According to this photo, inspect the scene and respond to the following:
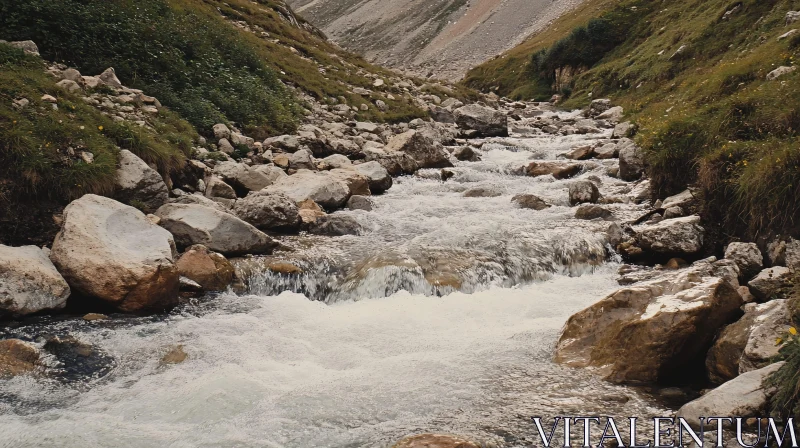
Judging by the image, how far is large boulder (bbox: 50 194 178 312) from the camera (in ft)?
28.1

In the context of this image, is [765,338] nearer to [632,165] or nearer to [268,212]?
[268,212]

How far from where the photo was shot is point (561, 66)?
173ft

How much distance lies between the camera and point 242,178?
14742 millimetres

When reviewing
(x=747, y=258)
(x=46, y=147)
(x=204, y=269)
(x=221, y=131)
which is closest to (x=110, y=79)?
(x=221, y=131)

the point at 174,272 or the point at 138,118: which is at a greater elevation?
the point at 138,118

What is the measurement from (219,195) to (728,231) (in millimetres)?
10588

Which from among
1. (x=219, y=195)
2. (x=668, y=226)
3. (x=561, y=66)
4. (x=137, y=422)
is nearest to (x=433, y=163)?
(x=219, y=195)

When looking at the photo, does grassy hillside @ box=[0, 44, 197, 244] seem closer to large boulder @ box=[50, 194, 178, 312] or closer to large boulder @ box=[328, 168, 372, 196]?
large boulder @ box=[50, 194, 178, 312]

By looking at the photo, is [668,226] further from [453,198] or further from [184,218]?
[184,218]

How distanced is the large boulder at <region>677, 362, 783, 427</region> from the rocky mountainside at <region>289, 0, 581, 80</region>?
82400 millimetres

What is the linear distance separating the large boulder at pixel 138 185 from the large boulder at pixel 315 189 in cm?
308

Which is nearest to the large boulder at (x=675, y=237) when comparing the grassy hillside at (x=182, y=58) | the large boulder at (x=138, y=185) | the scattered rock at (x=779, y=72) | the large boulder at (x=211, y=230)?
the scattered rock at (x=779, y=72)

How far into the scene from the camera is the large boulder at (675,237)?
34.3ft

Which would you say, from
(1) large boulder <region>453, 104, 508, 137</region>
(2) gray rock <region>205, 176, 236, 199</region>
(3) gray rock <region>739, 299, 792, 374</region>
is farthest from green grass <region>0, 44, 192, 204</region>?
(1) large boulder <region>453, 104, 508, 137</region>
